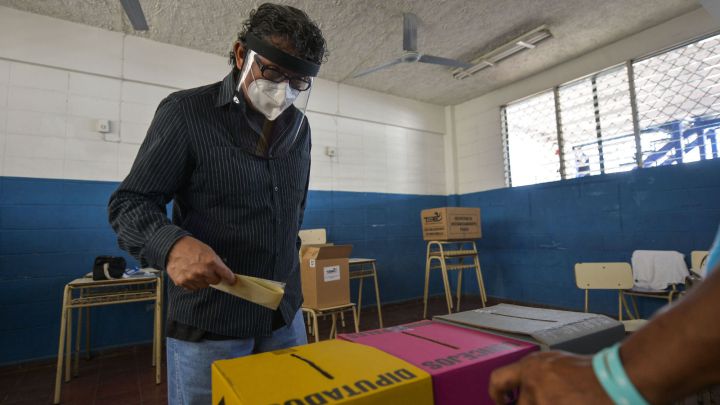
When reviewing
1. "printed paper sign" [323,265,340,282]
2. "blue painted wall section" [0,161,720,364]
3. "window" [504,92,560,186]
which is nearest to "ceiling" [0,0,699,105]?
"window" [504,92,560,186]

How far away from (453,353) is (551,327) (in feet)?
0.77

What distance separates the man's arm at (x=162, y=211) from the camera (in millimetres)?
627

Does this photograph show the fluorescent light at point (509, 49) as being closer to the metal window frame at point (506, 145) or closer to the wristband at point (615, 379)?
the metal window frame at point (506, 145)

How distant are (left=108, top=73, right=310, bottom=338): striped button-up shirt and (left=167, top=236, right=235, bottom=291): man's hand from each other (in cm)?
3

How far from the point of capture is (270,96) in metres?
0.91

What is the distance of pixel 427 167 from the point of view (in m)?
5.28

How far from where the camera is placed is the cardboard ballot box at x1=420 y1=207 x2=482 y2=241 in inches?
153

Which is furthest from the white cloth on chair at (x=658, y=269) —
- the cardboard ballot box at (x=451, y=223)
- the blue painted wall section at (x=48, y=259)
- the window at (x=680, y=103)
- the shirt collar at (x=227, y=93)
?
the blue painted wall section at (x=48, y=259)

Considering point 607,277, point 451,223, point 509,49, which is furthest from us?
point 451,223

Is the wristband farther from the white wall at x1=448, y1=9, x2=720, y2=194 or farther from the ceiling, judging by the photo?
the white wall at x1=448, y1=9, x2=720, y2=194

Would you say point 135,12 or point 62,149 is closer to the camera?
point 135,12

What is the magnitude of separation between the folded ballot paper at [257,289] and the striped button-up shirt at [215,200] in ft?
0.52

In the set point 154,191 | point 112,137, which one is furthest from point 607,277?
point 112,137

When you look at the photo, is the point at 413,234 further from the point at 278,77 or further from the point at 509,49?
the point at 278,77
